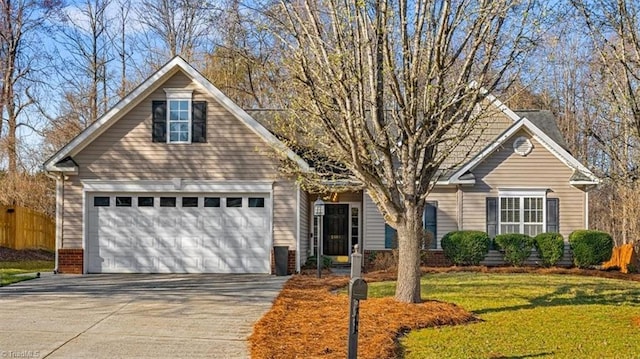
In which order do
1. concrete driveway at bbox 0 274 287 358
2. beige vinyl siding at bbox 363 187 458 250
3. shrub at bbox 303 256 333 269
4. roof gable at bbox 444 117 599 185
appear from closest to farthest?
concrete driveway at bbox 0 274 287 358 < shrub at bbox 303 256 333 269 < roof gable at bbox 444 117 599 185 < beige vinyl siding at bbox 363 187 458 250

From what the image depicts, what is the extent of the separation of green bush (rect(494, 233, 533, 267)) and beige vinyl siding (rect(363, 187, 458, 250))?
1.55 metres

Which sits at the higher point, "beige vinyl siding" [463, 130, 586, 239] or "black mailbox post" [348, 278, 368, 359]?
"beige vinyl siding" [463, 130, 586, 239]

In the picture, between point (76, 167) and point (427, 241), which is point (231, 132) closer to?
point (76, 167)

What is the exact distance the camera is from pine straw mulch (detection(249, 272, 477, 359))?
856 centimetres

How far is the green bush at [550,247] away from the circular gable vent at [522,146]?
2576mm

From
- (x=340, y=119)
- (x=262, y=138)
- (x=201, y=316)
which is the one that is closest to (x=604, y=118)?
(x=340, y=119)

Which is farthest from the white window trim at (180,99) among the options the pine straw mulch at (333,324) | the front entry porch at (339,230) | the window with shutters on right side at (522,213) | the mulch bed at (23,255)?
the mulch bed at (23,255)

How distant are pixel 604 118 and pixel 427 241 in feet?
33.3

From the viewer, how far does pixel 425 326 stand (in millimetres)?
10219

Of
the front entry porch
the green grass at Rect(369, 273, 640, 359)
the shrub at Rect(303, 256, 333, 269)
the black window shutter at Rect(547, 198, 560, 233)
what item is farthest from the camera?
the front entry porch

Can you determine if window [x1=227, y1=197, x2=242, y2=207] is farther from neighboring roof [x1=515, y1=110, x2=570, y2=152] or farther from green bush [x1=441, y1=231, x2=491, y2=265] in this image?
neighboring roof [x1=515, y1=110, x2=570, y2=152]

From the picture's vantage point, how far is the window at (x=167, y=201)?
18.2m

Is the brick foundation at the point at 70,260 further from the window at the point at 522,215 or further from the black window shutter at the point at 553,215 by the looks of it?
the black window shutter at the point at 553,215

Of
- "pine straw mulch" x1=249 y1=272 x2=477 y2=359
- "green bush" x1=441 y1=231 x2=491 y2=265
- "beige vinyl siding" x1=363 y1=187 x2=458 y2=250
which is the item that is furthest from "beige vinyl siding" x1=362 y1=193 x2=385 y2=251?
"pine straw mulch" x1=249 y1=272 x2=477 y2=359
